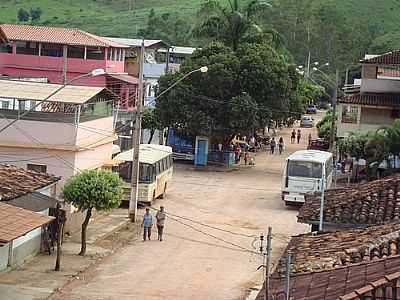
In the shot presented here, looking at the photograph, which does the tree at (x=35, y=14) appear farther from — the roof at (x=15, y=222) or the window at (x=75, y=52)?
the roof at (x=15, y=222)

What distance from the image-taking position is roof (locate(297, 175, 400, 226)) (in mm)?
18328

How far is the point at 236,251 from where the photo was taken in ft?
92.2

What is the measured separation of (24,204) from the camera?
23969 mm

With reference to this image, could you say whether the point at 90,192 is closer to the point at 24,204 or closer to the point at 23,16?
the point at 24,204

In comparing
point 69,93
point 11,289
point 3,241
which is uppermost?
point 69,93

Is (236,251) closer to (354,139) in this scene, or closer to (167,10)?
(354,139)

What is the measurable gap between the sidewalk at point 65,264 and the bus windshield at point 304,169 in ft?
26.1

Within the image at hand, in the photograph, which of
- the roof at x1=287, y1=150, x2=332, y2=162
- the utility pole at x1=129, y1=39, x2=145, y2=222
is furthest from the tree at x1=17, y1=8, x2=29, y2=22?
the utility pole at x1=129, y1=39, x2=145, y2=222

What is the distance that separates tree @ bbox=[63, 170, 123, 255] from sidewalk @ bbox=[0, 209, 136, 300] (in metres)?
0.87

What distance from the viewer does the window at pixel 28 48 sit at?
60.8m

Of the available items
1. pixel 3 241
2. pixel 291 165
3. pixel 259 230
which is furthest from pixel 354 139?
pixel 3 241

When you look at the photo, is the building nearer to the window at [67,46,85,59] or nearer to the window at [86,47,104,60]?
the window at [67,46,85,59]

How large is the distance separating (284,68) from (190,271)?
26.6 m

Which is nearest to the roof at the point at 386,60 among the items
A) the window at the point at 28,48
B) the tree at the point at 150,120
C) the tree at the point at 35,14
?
the tree at the point at 150,120
